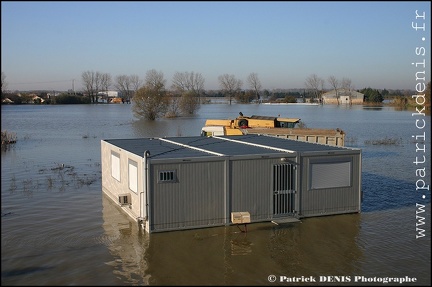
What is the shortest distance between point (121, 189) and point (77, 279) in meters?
6.27

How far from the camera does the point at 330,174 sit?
15469 mm

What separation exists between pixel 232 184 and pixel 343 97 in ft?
430

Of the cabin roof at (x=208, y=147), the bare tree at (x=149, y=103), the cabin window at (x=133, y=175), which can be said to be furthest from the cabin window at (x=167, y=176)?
the bare tree at (x=149, y=103)

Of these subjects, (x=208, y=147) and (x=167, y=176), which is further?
(x=208, y=147)

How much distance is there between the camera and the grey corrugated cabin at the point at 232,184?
44.8 ft

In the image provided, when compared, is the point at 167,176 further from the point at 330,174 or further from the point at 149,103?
the point at 149,103

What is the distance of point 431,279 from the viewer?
1034cm

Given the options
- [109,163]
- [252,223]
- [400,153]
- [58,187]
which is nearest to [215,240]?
[252,223]

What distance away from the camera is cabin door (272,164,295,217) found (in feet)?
48.3

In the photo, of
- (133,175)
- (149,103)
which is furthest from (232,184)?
(149,103)

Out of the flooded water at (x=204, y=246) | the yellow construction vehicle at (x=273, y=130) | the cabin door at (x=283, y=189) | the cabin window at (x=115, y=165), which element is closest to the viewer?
the flooded water at (x=204, y=246)

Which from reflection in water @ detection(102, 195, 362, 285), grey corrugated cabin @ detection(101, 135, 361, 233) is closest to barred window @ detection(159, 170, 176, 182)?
grey corrugated cabin @ detection(101, 135, 361, 233)

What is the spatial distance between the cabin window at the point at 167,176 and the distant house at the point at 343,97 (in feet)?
419

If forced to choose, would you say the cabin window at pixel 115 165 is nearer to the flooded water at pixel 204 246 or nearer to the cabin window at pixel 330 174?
the flooded water at pixel 204 246
